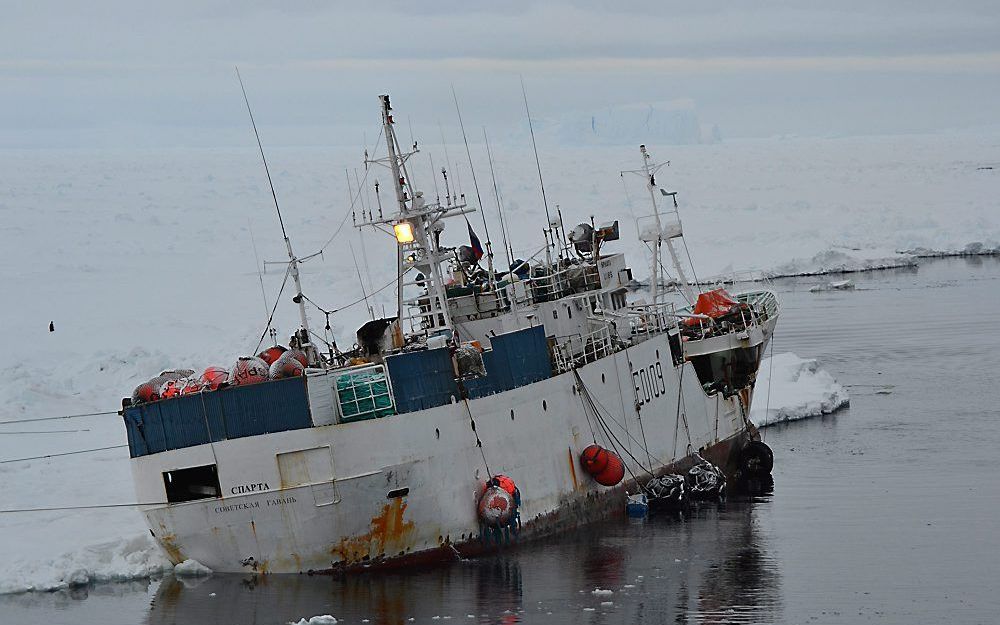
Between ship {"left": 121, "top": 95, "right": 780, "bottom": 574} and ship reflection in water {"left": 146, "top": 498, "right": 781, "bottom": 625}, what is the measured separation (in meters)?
0.48

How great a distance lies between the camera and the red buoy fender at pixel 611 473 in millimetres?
24438

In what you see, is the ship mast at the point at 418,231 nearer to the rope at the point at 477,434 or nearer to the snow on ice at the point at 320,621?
the rope at the point at 477,434

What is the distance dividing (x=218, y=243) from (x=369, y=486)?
1660 inches

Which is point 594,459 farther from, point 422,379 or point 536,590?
point 422,379

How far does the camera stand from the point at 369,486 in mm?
20516

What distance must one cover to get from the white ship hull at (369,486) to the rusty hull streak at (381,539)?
2cm

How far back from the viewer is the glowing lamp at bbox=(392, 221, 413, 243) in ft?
80.0

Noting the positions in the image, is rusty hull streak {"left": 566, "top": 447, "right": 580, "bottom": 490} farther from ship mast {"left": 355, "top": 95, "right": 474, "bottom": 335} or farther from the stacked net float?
the stacked net float

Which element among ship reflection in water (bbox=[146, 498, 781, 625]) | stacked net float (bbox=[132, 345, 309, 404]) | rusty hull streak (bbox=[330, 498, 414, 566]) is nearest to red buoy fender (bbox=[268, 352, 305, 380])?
stacked net float (bbox=[132, 345, 309, 404])

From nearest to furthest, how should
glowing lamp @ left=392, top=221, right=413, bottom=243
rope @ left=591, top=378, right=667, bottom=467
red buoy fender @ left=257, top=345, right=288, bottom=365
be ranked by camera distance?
red buoy fender @ left=257, top=345, right=288, bottom=365 → glowing lamp @ left=392, top=221, right=413, bottom=243 → rope @ left=591, top=378, right=667, bottom=467

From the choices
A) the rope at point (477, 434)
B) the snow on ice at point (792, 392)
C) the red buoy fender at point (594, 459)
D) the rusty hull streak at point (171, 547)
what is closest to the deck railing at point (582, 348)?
the red buoy fender at point (594, 459)

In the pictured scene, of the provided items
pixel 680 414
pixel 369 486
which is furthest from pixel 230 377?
pixel 680 414

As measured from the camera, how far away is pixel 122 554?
891 inches

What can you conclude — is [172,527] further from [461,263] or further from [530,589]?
[461,263]
